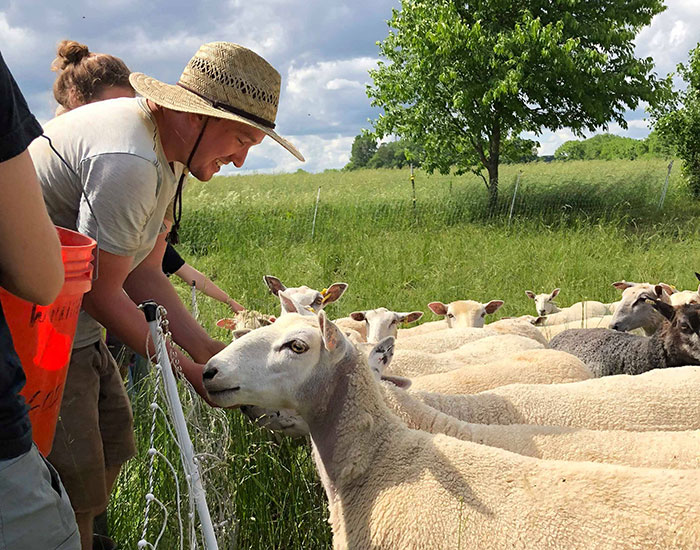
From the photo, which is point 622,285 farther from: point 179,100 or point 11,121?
point 11,121

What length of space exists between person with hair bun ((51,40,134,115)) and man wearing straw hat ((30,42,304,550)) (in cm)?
103

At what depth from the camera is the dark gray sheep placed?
536 cm

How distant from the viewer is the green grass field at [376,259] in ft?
10.3

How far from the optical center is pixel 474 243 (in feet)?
38.6

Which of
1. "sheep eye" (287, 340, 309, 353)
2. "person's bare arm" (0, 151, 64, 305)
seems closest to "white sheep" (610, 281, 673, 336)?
"sheep eye" (287, 340, 309, 353)

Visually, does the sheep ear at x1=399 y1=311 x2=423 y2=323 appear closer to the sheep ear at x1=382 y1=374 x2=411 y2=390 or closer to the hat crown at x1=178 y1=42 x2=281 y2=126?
the sheep ear at x1=382 y1=374 x2=411 y2=390

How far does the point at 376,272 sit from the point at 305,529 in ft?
21.7

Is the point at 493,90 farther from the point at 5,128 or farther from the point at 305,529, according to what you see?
the point at 5,128

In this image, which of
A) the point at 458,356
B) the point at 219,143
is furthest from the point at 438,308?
the point at 219,143

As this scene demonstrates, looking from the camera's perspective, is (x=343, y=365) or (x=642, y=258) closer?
(x=343, y=365)

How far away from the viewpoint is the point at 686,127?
704 inches

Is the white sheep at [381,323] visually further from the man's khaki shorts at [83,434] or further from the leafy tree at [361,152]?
the leafy tree at [361,152]

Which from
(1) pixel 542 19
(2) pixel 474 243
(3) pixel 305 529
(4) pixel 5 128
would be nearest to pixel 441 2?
(1) pixel 542 19

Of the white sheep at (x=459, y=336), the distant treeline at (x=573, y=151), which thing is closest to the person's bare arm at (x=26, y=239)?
the white sheep at (x=459, y=336)
